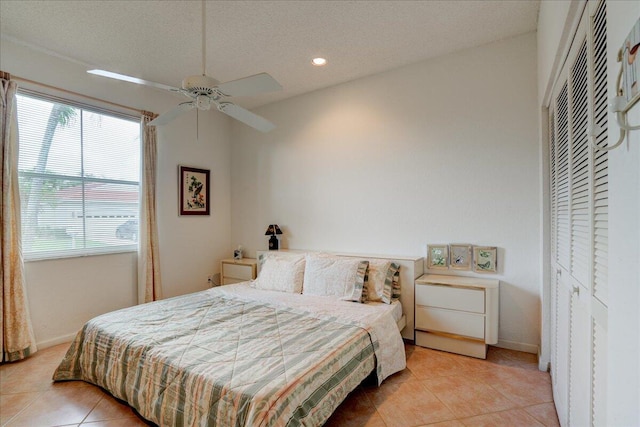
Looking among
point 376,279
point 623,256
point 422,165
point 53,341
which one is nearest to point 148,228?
point 53,341

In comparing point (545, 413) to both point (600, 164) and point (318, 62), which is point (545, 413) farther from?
point (318, 62)

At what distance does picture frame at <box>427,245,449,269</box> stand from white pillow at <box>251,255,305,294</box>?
51.3 inches

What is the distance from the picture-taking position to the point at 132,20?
2.52 meters

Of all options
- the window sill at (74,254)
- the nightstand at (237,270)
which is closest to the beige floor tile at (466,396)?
the nightstand at (237,270)

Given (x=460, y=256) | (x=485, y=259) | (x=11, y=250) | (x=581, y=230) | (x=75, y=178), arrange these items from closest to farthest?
(x=581, y=230), (x=11, y=250), (x=485, y=259), (x=460, y=256), (x=75, y=178)

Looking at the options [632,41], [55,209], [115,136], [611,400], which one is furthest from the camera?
[115,136]

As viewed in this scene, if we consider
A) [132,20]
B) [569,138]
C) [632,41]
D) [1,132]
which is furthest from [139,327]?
[569,138]

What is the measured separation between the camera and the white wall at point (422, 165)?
2.85 m

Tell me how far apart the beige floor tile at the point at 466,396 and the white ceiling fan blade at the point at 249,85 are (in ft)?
7.58

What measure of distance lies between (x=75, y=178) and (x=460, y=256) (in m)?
3.90

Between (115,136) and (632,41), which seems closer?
(632,41)

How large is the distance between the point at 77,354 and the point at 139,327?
0.64m

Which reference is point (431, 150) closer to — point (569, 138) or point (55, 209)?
point (569, 138)

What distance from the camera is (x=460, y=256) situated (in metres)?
3.08
